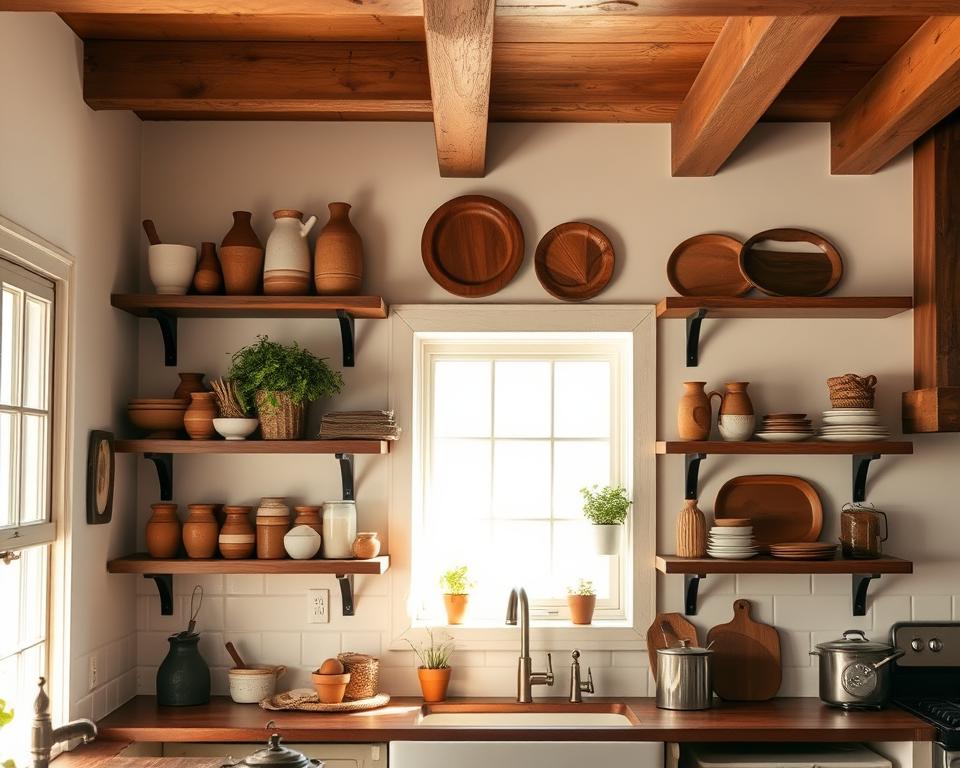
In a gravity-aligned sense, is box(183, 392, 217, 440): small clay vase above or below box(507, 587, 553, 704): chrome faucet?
above

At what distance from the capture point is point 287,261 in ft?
10.8

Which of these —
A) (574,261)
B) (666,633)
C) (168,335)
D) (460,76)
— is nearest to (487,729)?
(666,633)

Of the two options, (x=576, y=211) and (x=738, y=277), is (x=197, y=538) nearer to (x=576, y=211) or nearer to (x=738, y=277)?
(x=576, y=211)

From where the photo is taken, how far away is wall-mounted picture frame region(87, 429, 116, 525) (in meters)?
2.98

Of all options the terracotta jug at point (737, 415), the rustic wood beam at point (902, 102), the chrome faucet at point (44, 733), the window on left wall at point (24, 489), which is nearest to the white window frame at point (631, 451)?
the terracotta jug at point (737, 415)

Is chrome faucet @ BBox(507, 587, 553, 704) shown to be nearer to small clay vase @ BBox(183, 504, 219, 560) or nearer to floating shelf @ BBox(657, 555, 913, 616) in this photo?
floating shelf @ BBox(657, 555, 913, 616)

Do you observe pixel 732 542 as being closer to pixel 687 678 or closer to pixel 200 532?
pixel 687 678

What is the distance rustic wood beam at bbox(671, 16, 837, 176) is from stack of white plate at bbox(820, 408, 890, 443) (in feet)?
2.89

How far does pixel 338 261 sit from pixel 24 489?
3.81 ft

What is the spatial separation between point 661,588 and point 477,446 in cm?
77

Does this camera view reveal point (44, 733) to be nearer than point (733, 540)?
Yes

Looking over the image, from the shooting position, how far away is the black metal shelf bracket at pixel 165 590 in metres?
3.35

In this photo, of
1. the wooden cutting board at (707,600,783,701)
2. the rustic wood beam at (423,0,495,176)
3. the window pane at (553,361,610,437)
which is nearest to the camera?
the rustic wood beam at (423,0,495,176)

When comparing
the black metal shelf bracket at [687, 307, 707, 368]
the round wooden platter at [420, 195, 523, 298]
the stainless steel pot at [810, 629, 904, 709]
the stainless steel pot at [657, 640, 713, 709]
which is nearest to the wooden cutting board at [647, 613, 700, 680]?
the stainless steel pot at [657, 640, 713, 709]
